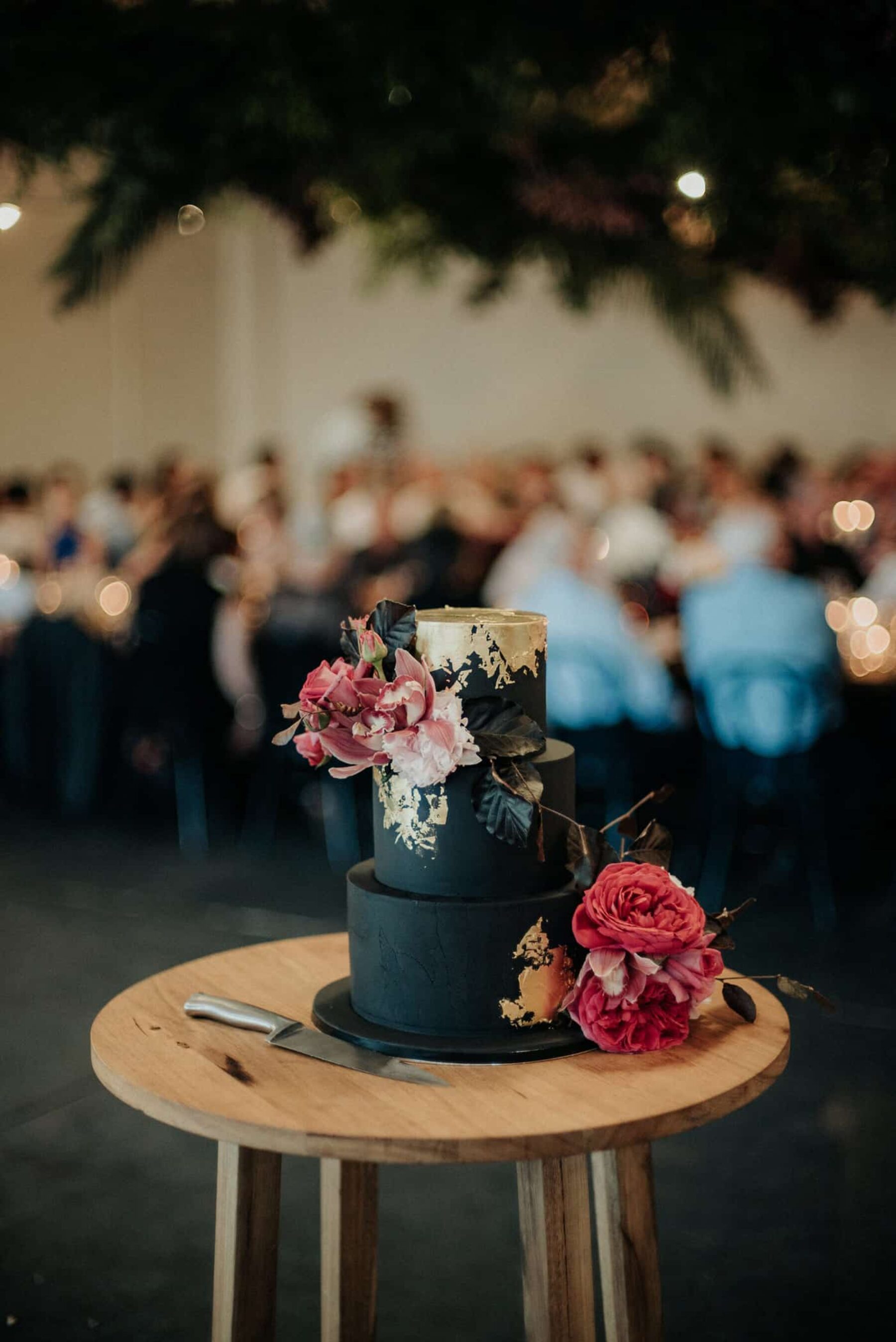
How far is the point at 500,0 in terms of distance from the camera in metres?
2.13

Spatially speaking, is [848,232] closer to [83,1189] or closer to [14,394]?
[83,1189]

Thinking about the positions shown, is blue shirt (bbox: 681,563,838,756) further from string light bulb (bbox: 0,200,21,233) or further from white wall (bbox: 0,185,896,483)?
white wall (bbox: 0,185,896,483)

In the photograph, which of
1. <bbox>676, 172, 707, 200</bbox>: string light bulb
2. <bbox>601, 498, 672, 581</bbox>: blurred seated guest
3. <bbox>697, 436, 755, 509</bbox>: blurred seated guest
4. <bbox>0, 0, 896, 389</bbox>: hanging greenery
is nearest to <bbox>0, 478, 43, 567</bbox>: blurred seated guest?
<bbox>601, 498, 672, 581</bbox>: blurred seated guest

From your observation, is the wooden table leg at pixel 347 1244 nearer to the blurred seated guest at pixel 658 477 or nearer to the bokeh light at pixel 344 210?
the bokeh light at pixel 344 210

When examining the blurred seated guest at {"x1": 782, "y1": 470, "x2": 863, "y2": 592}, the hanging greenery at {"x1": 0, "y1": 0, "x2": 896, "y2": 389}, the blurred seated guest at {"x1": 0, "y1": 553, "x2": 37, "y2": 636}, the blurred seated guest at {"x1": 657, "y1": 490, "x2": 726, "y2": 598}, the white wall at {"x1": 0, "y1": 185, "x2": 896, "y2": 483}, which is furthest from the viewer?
the white wall at {"x1": 0, "y1": 185, "x2": 896, "y2": 483}

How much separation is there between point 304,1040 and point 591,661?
115 inches

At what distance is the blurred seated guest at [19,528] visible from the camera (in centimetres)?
595

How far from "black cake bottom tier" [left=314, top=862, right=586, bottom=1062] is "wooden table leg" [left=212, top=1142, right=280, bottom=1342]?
247 millimetres

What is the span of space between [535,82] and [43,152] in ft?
2.84

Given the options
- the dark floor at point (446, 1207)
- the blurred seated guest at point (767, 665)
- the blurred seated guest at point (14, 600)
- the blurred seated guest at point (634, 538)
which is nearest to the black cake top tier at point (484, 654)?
the dark floor at point (446, 1207)

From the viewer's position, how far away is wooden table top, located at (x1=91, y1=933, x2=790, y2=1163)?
1.11m

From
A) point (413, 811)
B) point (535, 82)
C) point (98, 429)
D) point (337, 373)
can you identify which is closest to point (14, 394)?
point (98, 429)

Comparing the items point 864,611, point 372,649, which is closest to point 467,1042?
point 372,649

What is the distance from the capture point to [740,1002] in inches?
53.6
